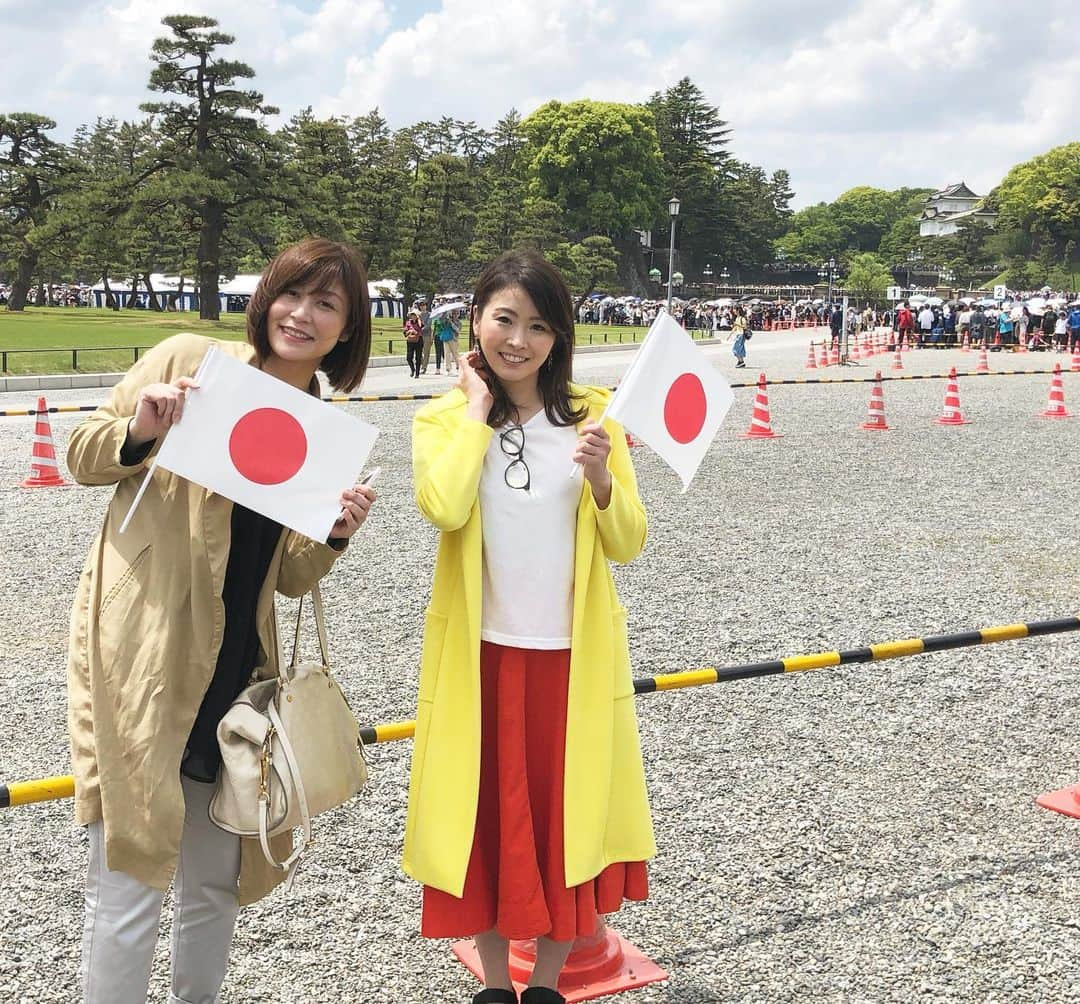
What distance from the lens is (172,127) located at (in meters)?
37.0

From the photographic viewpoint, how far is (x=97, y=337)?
30922 millimetres

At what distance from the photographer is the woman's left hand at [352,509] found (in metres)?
2.14

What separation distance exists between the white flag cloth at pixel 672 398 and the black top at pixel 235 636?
771mm

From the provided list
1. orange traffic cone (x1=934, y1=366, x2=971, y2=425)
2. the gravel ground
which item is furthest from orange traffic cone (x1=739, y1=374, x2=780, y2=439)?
the gravel ground

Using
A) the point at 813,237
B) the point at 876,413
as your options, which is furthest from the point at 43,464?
the point at 813,237

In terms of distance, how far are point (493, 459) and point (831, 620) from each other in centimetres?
417

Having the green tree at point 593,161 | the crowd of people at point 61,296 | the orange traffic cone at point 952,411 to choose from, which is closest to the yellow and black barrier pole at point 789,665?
the orange traffic cone at point 952,411

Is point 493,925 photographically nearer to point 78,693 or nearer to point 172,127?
point 78,693

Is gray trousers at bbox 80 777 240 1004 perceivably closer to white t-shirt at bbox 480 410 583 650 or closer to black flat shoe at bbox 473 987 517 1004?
black flat shoe at bbox 473 987 517 1004

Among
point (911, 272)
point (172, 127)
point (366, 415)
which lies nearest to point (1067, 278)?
point (911, 272)

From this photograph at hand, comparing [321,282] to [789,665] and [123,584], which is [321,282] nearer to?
[123,584]

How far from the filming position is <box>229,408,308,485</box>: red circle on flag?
2.02 meters

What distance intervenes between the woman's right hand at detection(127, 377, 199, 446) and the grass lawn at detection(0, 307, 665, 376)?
1228cm

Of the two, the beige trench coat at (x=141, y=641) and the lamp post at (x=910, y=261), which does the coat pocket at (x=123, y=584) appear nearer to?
the beige trench coat at (x=141, y=641)
